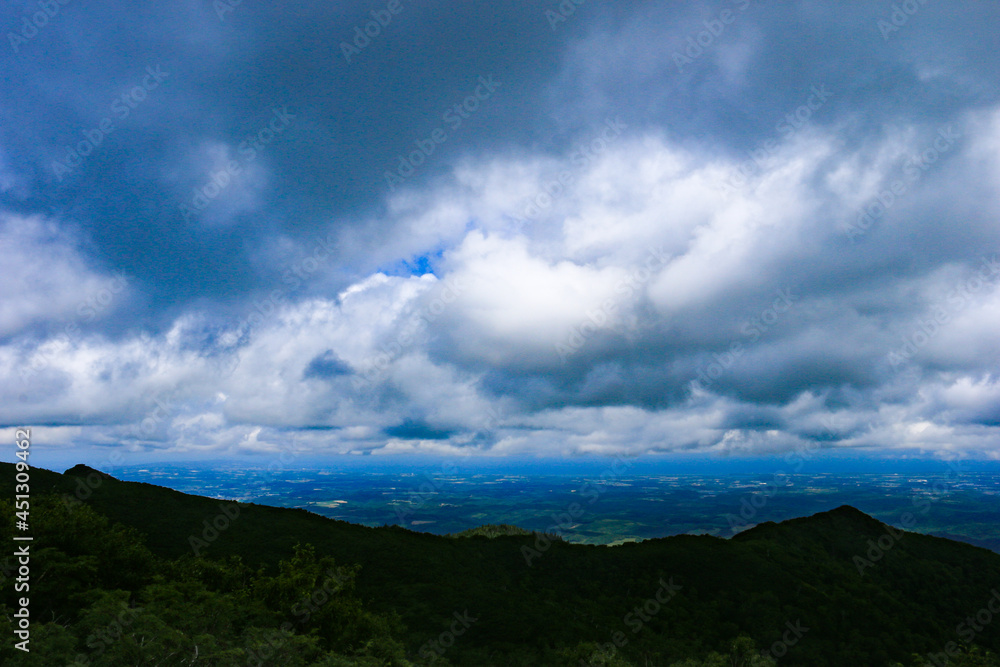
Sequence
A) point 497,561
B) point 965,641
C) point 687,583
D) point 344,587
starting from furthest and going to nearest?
1. point 497,561
2. point 687,583
3. point 965,641
4. point 344,587

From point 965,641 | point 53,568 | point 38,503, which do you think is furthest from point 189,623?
point 965,641

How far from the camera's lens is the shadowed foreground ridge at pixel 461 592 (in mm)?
28984

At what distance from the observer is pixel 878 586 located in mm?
52250

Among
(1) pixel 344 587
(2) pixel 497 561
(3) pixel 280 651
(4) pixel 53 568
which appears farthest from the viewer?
(2) pixel 497 561

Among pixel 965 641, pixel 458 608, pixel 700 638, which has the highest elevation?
pixel 458 608

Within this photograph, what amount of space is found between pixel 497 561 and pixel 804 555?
123ft

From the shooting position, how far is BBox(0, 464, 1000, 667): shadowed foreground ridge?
29.0 m

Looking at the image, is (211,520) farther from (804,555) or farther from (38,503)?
(804,555)

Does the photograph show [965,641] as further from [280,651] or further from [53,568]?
[53,568]

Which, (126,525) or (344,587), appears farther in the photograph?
(126,525)

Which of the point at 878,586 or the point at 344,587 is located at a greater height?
the point at 344,587

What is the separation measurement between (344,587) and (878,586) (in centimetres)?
5711

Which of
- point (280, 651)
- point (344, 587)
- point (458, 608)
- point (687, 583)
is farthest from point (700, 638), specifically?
point (280, 651)

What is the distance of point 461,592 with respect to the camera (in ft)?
147
